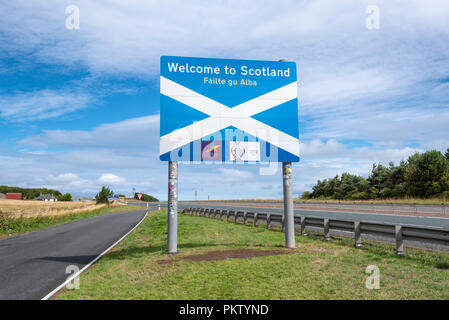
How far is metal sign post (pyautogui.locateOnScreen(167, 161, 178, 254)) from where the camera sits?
11336 millimetres

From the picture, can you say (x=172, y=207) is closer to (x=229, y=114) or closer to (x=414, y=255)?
(x=229, y=114)

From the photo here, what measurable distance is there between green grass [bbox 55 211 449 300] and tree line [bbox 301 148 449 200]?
151 ft

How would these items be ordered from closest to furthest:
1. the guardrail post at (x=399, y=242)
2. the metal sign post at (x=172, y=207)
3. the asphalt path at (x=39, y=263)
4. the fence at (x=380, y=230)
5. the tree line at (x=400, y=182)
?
1. the asphalt path at (x=39, y=263)
2. the fence at (x=380, y=230)
3. the guardrail post at (x=399, y=242)
4. the metal sign post at (x=172, y=207)
5. the tree line at (x=400, y=182)

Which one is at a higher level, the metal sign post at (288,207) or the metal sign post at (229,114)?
the metal sign post at (229,114)

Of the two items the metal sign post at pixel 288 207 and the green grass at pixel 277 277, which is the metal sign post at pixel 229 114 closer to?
the metal sign post at pixel 288 207

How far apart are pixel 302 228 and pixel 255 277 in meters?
8.86

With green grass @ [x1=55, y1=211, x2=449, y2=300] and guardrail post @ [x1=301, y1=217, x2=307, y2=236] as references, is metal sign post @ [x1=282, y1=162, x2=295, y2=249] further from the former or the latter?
guardrail post @ [x1=301, y1=217, x2=307, y2=236]

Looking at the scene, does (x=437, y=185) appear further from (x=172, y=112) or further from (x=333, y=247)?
(x=172, y=112)

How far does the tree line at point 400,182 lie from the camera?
5559 cm

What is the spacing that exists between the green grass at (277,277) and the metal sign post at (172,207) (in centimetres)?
37

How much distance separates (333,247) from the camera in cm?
1173

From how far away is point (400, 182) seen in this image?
2650 inches

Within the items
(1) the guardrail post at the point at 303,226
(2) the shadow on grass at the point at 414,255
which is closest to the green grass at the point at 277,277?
(2) the shadow on grass at the point at 414,255
